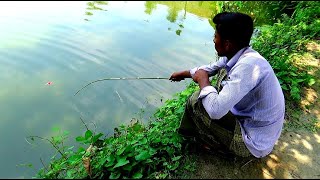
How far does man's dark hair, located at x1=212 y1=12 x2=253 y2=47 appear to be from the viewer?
103 inches

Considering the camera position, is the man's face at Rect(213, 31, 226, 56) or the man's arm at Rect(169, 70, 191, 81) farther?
the man's arm at Rect(169, 70, 191, 81)

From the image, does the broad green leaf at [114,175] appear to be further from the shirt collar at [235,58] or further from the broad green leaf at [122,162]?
the shirt collar at [235,58]

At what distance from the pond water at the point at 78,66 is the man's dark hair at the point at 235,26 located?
8.19ft

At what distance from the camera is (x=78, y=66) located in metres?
6.44

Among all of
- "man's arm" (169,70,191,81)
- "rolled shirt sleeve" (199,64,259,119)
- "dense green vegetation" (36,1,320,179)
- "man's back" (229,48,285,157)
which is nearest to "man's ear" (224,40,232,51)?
"man's back" (229,48,285,157)

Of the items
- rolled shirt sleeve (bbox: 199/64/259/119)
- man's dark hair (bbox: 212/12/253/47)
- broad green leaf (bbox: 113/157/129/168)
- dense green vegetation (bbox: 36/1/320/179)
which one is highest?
man's dark hair (bbox: 212/12/253/47)

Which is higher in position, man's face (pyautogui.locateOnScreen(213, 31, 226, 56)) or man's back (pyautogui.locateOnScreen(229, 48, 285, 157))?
man's face (pyautogui.locateOnScreen(213, 31, 226, 56))

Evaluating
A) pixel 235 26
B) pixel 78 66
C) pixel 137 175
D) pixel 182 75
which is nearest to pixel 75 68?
pixel 78 66

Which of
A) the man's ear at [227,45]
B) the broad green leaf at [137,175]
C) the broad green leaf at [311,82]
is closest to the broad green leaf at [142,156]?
the broad green leaf at [137,175]

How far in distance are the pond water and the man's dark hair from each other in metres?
2.50

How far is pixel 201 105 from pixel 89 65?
4.03 metres

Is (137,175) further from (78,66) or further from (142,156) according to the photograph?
(78,66)

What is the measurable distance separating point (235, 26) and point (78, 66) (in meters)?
4.35

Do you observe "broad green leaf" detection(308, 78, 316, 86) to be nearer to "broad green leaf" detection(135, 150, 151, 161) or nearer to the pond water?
the pond water
